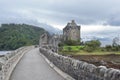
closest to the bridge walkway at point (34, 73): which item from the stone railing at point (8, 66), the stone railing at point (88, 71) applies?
the stone railing at point (8, 66)

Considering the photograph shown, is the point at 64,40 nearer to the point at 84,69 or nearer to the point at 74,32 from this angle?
the point at 74,32

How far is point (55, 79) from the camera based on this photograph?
1800cm

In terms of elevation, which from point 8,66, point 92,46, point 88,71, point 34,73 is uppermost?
point 92,46

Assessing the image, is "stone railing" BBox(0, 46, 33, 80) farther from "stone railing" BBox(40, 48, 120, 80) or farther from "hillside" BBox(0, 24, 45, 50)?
"hillside" BBox(0, 24, 45, 50)

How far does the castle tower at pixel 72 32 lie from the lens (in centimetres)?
12984

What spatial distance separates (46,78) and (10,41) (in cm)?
14677

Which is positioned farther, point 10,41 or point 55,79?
point 10,41

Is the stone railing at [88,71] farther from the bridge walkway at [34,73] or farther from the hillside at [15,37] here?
the hillside at [15,37]

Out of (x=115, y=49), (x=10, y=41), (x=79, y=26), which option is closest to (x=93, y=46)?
(x=115, y=49)

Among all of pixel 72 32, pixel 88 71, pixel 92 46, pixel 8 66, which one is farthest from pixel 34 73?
pixel 72 32

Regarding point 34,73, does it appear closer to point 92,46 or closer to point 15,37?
point 92,46

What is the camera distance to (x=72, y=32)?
13150 cm

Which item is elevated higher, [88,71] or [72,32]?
[72,32]

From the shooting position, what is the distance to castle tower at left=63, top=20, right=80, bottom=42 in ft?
426
